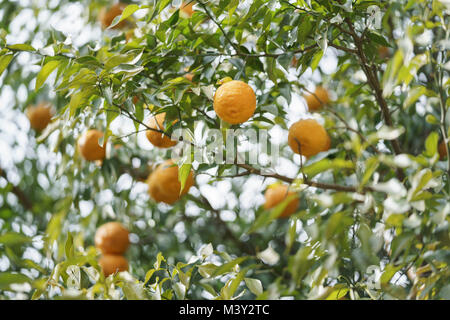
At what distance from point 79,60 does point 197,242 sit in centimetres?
110

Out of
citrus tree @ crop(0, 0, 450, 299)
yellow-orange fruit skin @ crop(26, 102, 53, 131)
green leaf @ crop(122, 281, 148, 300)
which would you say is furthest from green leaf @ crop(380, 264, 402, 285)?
yellow-orange fruit skin @ crop(26, 102, 53, 131)

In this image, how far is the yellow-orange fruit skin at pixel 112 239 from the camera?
71.7 inches

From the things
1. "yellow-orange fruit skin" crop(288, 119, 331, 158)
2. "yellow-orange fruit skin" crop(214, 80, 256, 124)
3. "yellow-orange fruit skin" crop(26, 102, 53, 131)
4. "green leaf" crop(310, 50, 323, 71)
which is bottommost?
"yellow-orange fruit skin" crop(26, 102, 53, 131)

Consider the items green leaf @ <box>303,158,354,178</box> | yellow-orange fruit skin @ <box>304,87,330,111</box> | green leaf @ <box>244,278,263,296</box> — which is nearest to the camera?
green leaf @ <box>303,158,354,178</box>

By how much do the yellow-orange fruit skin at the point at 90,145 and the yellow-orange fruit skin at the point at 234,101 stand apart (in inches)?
24.7

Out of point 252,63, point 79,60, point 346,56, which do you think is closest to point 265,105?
point 252,63

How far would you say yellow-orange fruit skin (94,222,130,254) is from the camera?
1.82 m

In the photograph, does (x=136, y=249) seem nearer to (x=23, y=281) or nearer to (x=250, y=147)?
(x=250, y=147)

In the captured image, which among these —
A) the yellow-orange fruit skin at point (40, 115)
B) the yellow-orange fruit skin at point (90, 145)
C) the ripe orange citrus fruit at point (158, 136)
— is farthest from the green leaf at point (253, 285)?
the yellow-orange fruit skin at point (40, 115)

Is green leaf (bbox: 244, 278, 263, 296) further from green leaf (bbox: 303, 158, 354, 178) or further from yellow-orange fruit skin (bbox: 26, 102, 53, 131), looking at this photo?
yellow-orange fruit skin (bbox: 26, 102, 53, 131)

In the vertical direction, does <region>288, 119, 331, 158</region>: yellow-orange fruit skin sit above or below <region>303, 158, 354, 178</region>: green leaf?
below

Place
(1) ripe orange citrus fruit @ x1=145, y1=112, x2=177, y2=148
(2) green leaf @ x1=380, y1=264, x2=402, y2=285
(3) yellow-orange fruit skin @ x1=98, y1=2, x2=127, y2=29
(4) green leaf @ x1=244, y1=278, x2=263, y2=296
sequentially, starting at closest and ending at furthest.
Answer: (2) green leaf @ x1=380, y1=264, x2=402, y2=285 < (4) green leaf @ x1=244, y1=278, x2=263, y2=296 < (1) ripe orange citrus fruit @ x1=145, y1=112, x2=177, y2=148 < (3) yellow-orange fruit skin @ x1=98, y1=2, x2=127, y2=29

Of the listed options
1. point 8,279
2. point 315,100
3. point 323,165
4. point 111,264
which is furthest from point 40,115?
point 323,165

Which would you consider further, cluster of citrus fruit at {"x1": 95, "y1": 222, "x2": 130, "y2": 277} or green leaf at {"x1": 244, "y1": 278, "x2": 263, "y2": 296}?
cluster of citrus fruit at {"x1": 95, "y1": 222, "x2": 130, "y2": 277}
